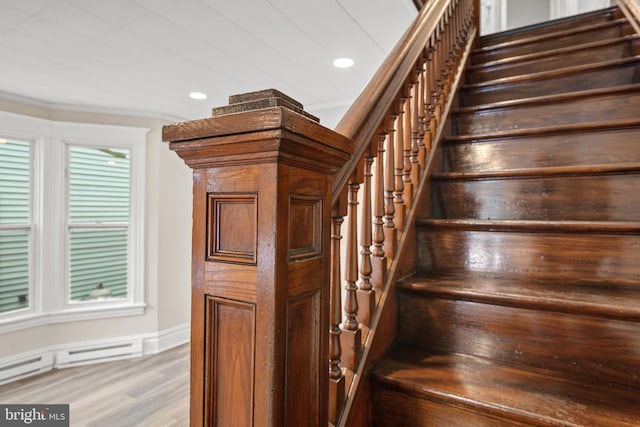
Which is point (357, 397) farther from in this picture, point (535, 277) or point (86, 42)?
point (86, 42)

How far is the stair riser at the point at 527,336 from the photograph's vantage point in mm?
889

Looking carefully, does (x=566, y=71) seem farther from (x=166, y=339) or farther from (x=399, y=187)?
(x=166, y=339)

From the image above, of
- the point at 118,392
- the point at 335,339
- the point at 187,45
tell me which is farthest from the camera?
the point at 118,392

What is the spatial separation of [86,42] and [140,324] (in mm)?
2838

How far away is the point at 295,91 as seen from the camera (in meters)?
3.24

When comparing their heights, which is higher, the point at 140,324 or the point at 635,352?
the point at 635,352

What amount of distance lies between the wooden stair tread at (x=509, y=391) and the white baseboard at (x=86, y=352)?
362cm

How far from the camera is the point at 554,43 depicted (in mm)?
2447

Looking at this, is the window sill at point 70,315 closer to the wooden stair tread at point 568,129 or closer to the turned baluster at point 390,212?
the turned baluster at point 390,212

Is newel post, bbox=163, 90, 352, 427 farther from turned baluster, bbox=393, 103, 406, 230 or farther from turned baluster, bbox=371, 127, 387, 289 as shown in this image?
turned baluster, bbox=393, 103, 406, 230

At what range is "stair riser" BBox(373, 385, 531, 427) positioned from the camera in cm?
83

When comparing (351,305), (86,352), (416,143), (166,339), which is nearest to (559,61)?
(416,143)

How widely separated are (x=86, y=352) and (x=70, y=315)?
1.32 feet

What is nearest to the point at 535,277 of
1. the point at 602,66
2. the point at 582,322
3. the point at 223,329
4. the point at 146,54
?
the point at 582,322
